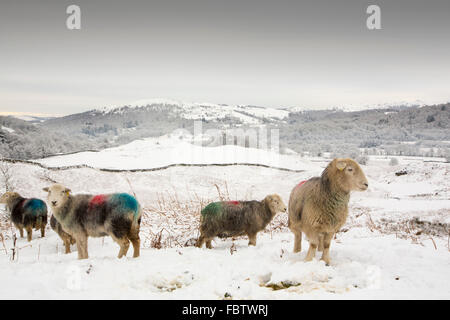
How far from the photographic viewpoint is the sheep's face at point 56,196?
17.0 feet

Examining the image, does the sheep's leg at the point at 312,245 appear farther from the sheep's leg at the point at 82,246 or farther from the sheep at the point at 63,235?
the sheep at the point at 63,235

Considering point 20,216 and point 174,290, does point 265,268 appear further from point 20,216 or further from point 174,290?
point 20,216

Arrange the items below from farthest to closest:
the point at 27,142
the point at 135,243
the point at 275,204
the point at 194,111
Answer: the point at 194,111 < the point at 27,142 < the point at 275,204 < the point at 135,243

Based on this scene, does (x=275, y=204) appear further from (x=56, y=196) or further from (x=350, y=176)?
(x=56, y=196)

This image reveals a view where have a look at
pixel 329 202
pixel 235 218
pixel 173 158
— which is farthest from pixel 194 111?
pixel 329 202

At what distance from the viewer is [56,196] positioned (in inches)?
207

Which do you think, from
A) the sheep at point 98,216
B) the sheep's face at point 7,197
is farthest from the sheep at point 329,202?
the sheep's face at point 7,197

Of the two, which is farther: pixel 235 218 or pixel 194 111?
pixel 194 111

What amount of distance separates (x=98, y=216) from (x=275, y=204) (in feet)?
12.4

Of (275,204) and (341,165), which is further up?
(341,165)

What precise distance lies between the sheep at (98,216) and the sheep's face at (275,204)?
3051 millimetres

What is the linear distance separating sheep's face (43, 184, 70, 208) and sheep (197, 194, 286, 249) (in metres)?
2.74

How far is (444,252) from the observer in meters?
4.86

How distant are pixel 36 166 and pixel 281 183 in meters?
19.4
